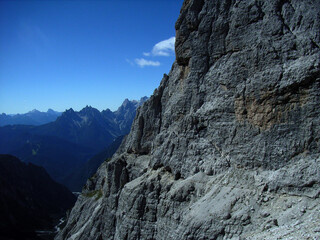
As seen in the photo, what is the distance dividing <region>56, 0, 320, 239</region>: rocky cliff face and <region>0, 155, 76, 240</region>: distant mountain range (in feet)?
293

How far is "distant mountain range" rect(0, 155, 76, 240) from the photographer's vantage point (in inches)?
4508

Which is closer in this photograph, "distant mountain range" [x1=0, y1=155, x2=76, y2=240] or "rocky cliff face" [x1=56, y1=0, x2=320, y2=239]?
"rocky cliff face" [x1=56, y1=0, x2=320, y2=239]

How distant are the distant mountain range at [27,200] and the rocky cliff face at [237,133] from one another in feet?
293

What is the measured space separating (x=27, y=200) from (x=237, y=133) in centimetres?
15507

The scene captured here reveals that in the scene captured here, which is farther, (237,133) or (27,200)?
(27,200)

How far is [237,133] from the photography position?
28.2m

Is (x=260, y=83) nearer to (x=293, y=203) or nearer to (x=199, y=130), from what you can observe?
(x=199, y=130)

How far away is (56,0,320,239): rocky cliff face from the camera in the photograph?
2242cm

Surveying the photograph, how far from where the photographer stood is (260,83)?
87.1ft

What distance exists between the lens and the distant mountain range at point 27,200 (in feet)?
376

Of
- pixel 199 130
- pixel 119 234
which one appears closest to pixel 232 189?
pixel 199 130

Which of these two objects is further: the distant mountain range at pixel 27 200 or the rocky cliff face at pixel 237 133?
the distant mountain range at pixel 27 200

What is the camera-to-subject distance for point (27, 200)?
496ft

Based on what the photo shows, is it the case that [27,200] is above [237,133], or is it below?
below
